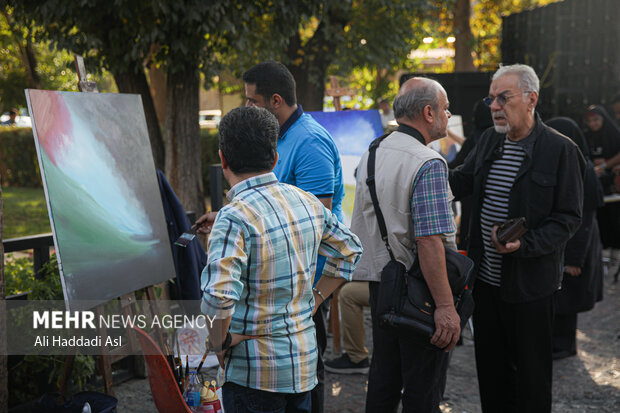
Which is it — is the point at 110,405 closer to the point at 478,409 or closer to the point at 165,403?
the point at 165,403

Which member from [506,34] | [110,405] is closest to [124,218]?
[110,405]

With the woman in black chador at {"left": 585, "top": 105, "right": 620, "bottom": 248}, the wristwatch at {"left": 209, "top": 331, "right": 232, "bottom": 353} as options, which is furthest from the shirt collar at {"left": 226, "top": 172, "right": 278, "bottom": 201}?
the woman in black chador at {"left": 585, "top": 105, "right": 620, "bottom": 248}

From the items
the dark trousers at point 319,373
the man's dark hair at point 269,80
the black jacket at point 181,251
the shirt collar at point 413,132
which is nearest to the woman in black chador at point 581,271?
Result: the shirt collar at point 413,132

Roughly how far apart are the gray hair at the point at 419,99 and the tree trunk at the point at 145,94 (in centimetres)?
435

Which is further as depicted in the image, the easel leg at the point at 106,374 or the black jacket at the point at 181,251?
the black jacket at the point at 181,251

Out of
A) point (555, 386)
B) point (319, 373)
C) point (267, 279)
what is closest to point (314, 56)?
point (555, 386)

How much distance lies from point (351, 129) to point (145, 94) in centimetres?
276

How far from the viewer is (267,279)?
190 centimetres

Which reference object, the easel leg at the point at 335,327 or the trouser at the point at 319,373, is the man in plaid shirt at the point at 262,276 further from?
the easel leg at the point at 335,327

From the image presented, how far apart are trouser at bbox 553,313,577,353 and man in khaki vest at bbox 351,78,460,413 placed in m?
2.43

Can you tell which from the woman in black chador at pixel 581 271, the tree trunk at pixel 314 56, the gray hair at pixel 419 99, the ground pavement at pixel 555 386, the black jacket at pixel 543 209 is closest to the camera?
the gray hair at pixel 419 99

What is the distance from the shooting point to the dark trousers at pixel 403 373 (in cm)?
262

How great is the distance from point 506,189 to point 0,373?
274 centimetres

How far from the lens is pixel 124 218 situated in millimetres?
3264
